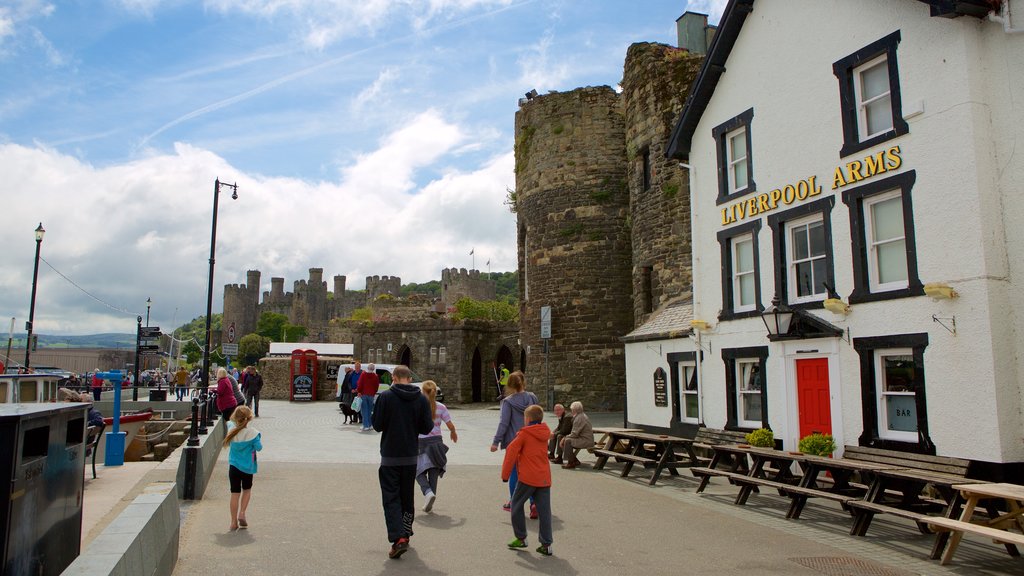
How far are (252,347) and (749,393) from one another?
9029cm

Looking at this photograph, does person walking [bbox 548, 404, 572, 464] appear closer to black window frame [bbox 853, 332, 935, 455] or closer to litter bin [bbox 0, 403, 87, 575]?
black window frame [bbox 853, 332, 935, 455]

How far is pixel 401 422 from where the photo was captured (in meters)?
7.75

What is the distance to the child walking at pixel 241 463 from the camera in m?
8.34

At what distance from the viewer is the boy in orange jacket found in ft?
25.0

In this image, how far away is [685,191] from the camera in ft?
72.2

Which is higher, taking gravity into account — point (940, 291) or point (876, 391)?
point (940, 291)

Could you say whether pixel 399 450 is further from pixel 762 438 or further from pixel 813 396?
pixel 813 396

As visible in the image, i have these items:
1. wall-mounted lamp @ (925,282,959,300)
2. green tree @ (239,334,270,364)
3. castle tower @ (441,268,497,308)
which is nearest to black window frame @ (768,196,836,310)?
wall-mounted lamp @ (925,282,959,300)

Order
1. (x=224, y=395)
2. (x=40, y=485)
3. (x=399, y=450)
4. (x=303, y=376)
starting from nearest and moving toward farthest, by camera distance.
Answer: (x=40, y=485) → (x=399, y=450) → (x=224, y=395) → (x=303, y=376)

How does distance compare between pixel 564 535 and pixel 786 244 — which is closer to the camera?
pixel 564 535

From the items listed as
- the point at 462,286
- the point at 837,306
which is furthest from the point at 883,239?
the point at 462,286

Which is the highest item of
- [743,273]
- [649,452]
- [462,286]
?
[462,286]

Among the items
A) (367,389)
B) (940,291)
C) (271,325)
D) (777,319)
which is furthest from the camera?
(271,325)

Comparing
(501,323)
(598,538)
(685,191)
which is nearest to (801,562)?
(598,538)
